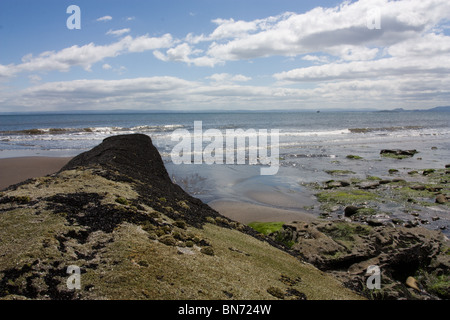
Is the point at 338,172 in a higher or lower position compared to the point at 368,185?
higher

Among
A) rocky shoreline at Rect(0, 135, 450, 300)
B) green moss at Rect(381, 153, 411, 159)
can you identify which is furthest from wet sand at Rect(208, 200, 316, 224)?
green moss at Rect(381, 153, 411, 159)

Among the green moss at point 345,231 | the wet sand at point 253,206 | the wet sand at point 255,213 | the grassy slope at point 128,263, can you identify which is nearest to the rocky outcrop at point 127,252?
the grassy slope at point 128,263

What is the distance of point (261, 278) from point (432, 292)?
217 inches

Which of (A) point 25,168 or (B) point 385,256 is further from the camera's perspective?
(A) point 25,168

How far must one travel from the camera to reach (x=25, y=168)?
24.6m

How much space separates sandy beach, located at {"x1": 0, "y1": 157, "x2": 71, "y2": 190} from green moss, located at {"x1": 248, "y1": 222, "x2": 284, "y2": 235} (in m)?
16.1

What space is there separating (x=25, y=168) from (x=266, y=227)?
808 inches

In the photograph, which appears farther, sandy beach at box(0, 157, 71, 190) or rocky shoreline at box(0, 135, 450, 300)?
sandy beach at box(0, 157, 71, 190)

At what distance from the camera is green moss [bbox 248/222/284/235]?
13.1m

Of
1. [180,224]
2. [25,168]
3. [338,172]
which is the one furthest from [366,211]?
[25,168]

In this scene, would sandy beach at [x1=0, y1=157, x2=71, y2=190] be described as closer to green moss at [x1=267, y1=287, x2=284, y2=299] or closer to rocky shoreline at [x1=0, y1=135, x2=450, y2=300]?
rocky shoreline at [x1=0, y1=135, x2=450, y2=300]

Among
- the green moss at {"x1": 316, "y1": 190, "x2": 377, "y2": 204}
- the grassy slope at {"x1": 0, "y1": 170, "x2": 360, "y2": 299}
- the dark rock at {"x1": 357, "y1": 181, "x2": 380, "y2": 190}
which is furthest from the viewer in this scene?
the dark rock at {"x1": 357, "y1": 181, "x2": 380, "y2": 190}
